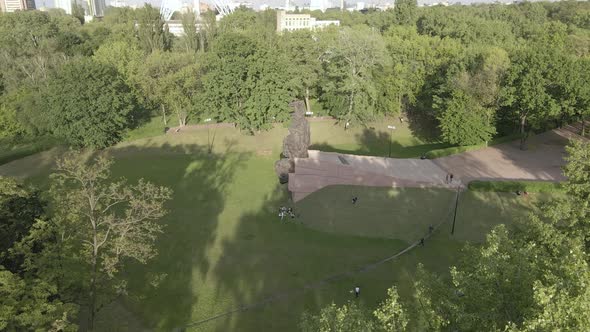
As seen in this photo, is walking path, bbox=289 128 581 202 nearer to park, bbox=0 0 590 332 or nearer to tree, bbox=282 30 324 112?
park, bbox=0 0 590 332

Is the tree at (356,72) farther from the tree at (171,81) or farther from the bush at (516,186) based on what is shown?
the bush at (516,186)

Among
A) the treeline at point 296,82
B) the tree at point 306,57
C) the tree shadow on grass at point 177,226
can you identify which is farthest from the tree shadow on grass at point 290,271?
the tree at point 306,57

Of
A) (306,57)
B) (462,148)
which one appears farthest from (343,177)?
(306,57)

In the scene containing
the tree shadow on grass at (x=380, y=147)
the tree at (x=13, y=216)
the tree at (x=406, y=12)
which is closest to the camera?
the tree at (x=13, y=216)

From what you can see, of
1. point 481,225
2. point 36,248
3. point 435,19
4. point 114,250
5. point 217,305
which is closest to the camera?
point 114,250

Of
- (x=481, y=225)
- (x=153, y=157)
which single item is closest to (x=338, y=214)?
(x=481, y=225)

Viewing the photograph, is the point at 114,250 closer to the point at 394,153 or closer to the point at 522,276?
the point at 522,276

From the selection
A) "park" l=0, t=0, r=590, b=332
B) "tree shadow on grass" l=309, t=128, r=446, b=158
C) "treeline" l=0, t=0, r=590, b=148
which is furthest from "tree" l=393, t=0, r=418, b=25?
"tree shadow on grass" l=309, t=128, r=446, b=158
